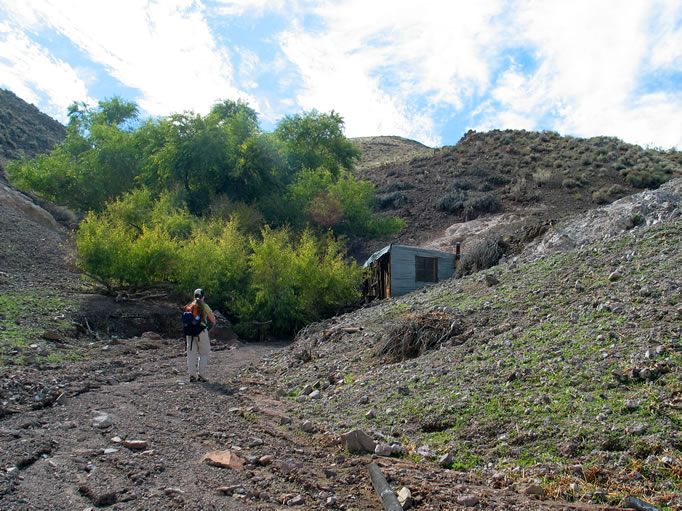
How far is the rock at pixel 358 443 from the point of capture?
542 cm

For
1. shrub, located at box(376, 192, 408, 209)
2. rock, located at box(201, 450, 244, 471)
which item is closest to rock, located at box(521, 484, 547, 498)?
rock, located at box(201, 450, 244, 471)

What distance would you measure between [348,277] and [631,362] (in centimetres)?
1370

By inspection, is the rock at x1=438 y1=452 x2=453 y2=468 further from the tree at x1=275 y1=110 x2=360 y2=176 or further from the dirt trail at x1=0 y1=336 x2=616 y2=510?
the tree at x1=275 y1=110 x2=360 y2=176

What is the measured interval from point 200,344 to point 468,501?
686cm

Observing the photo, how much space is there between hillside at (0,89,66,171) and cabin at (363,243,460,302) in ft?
99.2

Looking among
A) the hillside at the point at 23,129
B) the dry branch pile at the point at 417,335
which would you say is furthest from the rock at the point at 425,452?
the hillside at the point at 23,129

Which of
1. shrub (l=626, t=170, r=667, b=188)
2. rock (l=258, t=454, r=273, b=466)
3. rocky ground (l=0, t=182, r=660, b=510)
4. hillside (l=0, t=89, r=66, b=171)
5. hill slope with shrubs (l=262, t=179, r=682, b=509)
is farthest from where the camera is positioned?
hillside (l=0, t=89, r=66, b=171)

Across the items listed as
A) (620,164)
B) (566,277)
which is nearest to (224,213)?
(566,277)

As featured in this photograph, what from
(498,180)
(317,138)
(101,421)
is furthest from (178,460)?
(498,180)

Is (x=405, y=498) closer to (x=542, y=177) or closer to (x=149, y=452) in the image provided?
(x=149, y=452)

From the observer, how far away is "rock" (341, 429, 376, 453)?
17.8 ft

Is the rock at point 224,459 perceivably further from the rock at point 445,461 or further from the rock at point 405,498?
the rock at point 445,461

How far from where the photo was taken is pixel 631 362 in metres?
6.14

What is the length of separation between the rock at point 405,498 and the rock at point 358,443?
1.27 metres
